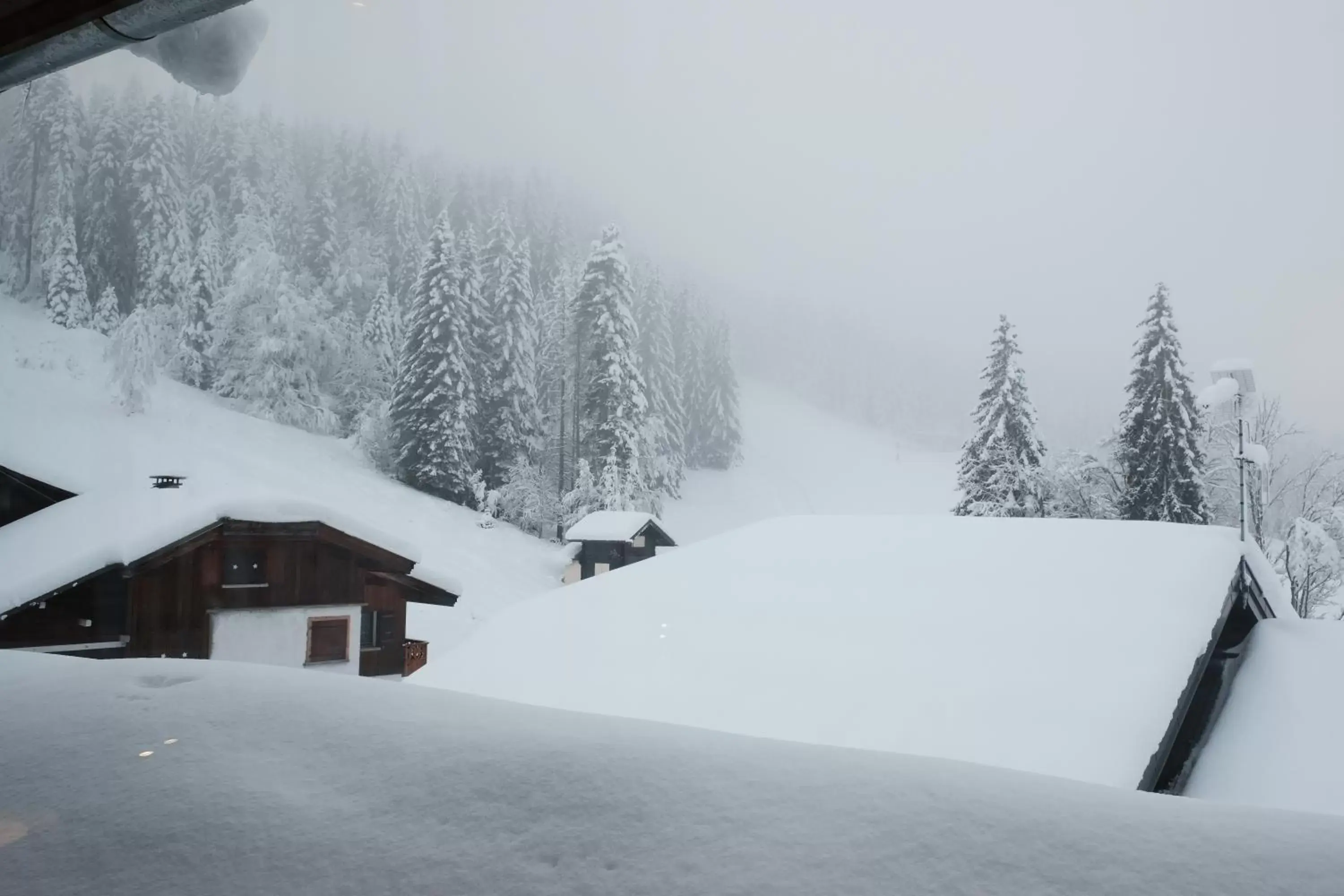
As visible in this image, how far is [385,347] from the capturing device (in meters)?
11.8

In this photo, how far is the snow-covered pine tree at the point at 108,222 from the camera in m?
9.48

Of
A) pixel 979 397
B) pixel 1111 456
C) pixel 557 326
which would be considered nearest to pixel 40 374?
pixel 557 326

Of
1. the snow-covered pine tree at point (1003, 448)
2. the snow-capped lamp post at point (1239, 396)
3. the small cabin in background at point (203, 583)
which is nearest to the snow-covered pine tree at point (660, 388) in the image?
the snow-covered pine tree at point (1003, 448)

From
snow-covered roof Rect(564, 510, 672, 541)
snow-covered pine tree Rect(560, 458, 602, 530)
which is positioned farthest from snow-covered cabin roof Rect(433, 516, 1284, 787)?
snow-covered pine tree Rect(560, 458, 602, 530)

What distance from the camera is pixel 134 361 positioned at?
28.2 feet

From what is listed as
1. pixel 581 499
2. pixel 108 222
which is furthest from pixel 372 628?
pixel 108 222

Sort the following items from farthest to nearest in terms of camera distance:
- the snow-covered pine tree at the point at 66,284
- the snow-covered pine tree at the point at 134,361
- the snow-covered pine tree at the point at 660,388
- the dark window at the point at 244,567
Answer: the snow-covered pine tree at the point at 660,388
the snow-covered pine tree at the point at 66,284
the snow-covered pine tree at the point at 134,361
the dark window at the point at 244,567

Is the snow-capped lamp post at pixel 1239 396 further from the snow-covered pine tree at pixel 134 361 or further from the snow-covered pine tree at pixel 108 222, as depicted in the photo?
the snow-covered pine tree at pixel 108 222

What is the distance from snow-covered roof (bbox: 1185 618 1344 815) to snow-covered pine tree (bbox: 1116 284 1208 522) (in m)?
5.39

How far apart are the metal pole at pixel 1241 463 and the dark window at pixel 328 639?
593 centimetres

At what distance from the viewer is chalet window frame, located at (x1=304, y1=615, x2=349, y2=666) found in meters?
5.78

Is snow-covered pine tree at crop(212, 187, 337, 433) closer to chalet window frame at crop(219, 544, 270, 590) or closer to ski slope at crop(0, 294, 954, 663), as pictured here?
ski slope at crop(0, 294, 954, 663)

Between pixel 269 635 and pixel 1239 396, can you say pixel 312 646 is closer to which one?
pixel 269 635

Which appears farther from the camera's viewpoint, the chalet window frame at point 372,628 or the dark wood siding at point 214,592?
the chalet window frame at point 372,628
